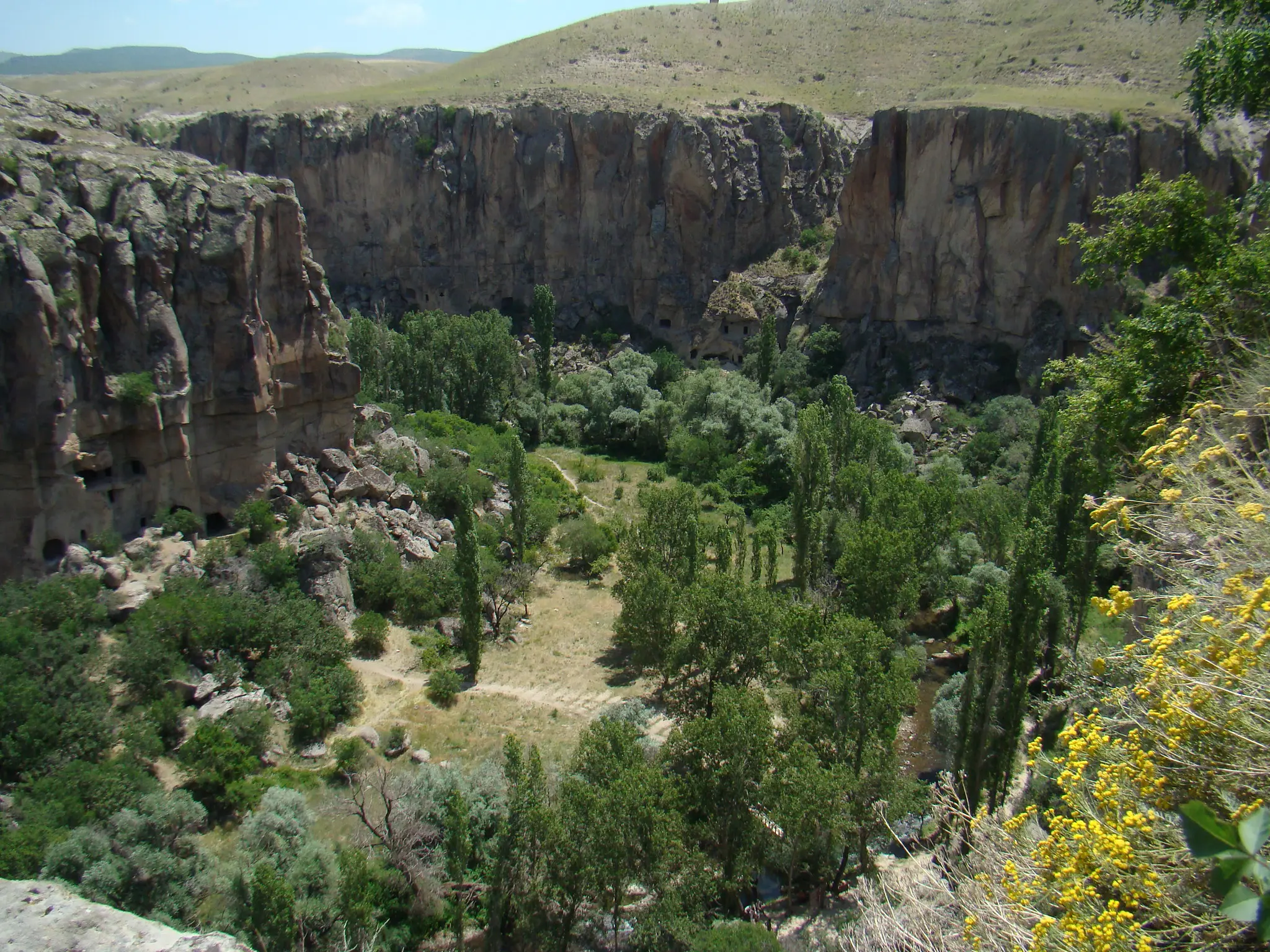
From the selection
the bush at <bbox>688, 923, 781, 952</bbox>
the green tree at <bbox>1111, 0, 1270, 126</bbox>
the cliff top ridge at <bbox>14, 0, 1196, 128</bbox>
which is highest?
the cliff top ridge at <bbox>14, 0, 1196, 128</bbox>

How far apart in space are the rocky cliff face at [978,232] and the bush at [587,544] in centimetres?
2068

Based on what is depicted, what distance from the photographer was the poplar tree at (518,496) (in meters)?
27.8

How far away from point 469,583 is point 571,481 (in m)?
17.2

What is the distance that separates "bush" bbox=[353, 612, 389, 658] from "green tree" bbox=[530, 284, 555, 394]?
83.0ft

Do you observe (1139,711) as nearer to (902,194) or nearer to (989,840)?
(989,840)

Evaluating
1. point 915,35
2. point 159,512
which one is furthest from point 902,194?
→ point 159,512

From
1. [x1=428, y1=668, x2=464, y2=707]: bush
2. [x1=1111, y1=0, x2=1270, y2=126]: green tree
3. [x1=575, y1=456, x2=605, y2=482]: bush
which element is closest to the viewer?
[x1=1111, y1=0, x2=1270, y2=126]: green tree

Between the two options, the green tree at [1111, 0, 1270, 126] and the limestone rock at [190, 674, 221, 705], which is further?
the limestone rock at [190, 674, 221, 705]

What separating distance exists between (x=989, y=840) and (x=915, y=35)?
72102 mm

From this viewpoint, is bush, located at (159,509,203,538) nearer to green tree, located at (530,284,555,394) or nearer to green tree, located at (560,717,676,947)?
green tree, located at (560,717,676,947)

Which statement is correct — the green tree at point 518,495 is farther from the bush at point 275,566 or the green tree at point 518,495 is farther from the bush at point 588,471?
the bush at point 588,471

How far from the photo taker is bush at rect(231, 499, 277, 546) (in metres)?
23.2

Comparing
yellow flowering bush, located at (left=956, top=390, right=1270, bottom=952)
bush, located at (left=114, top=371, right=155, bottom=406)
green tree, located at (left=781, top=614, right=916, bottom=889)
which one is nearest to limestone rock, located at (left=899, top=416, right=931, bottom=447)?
green tree, located at (left=781, top=614, right=916, bottom=889)

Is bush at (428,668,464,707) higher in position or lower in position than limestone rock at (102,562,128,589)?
lower
